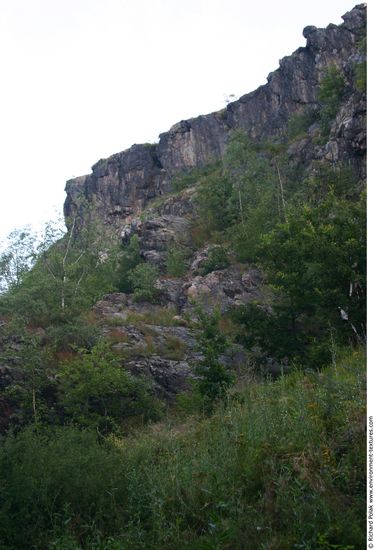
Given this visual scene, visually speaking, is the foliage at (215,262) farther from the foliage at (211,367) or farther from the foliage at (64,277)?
the foliage at (211,367)

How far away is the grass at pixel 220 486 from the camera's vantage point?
243 inches

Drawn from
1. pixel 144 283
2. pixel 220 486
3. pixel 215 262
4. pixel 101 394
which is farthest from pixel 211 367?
pixel 215 262

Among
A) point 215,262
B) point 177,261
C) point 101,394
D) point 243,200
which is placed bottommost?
point 101,394

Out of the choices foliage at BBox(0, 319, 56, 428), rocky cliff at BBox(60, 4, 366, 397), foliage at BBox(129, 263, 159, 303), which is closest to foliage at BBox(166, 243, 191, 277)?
rocky cliff at BBox(60, 4, 366, 397)

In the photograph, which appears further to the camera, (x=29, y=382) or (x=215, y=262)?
(x=215, y=262)

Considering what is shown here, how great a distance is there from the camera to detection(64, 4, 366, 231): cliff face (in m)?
68.2

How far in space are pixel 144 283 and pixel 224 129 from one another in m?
50.3

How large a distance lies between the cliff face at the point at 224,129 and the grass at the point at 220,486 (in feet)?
152

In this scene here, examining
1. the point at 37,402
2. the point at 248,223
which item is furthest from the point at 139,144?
the point at 37,402

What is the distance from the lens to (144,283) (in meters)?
34.4

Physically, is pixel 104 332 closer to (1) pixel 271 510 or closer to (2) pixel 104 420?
(2) pixel 104 420

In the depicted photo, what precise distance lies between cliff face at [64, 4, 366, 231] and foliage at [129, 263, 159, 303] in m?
20.8

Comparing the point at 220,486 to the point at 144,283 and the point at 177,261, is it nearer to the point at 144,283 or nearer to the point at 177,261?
the point at 144,283

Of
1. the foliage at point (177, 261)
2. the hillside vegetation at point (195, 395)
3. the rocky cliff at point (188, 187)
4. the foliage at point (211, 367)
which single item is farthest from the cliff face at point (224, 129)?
the foliage at point (211, 367)
